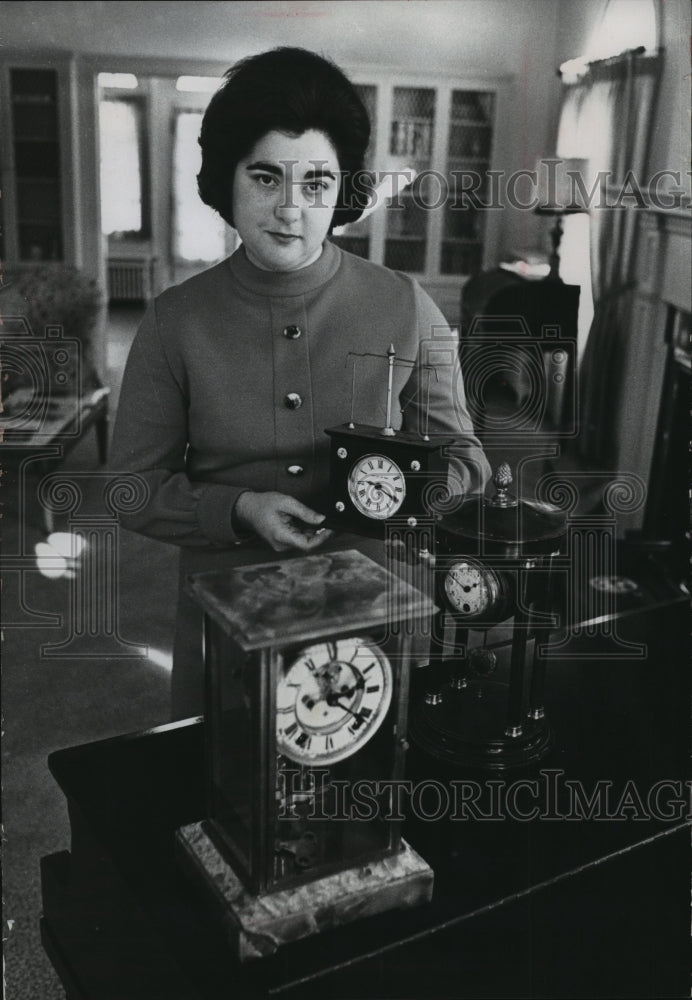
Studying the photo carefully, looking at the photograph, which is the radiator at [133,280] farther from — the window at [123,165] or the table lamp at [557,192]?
the table lamp at [557,192]

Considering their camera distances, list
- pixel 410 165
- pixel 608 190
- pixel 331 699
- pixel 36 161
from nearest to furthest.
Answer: pixel 331 699 → pixel 410 165 → pixel 36 161 → pixel 608 190

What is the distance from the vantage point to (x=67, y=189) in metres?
1.49

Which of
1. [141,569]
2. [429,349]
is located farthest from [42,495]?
[429,349]

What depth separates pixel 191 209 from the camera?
1.25 metres

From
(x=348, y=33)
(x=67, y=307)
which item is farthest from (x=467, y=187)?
(x=67, y=307)

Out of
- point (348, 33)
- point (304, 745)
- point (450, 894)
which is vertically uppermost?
point (348, 33)

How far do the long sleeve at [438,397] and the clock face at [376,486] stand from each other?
113 mm

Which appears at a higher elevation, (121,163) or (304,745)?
(121,163)

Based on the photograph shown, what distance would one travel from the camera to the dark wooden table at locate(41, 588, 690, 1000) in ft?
3.18

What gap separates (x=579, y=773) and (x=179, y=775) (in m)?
0.52

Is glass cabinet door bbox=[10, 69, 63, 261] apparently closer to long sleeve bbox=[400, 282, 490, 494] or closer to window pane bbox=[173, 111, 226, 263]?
window pane bbox=[173, 111, 226, 263]

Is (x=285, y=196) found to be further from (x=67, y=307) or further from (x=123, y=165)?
(x=67, y=307)

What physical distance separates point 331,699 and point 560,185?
114 centimetres

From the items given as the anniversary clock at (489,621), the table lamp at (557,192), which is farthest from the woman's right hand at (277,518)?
the table lamp at (557,192)
